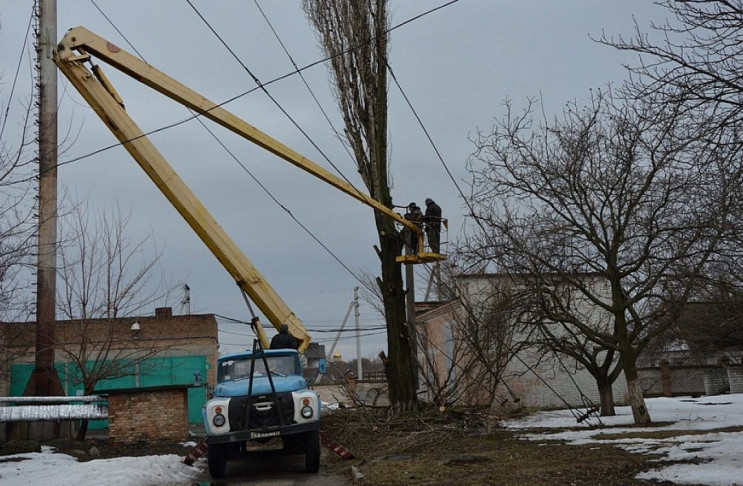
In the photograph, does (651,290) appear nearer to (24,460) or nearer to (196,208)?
(196,208)

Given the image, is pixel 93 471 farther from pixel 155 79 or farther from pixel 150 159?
pixel 155 79

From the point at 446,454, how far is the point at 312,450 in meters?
2.35

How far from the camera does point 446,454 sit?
12984 mm

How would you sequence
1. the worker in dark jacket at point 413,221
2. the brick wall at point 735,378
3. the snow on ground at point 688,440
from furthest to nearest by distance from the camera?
the brick wall at point 735,378 → the worker in dark jacket at point 413,221 → the snow on ground at point 688,440

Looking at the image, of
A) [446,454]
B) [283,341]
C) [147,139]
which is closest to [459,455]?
[446,454]

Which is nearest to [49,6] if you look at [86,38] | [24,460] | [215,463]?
[86,38]

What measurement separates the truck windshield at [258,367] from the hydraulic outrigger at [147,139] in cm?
193

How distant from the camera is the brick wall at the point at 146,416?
16.0 m

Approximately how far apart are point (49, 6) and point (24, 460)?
36.9ft

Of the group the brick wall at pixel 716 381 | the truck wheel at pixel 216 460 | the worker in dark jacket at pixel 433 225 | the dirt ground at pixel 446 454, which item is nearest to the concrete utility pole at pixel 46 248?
the dirt ground at pixel 446 454

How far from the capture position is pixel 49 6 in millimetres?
18703

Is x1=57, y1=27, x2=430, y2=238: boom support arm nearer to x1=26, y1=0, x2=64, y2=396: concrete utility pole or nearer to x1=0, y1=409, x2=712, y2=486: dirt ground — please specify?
x1=26, y1=0, x2=64, y2=396: concrete utility pole

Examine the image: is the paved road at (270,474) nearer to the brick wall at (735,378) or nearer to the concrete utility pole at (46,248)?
the concrete utility pole at (46,248)

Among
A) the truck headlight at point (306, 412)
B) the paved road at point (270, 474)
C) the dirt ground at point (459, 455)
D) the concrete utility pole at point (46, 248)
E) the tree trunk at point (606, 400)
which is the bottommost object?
the paved road at point (270, 474)
